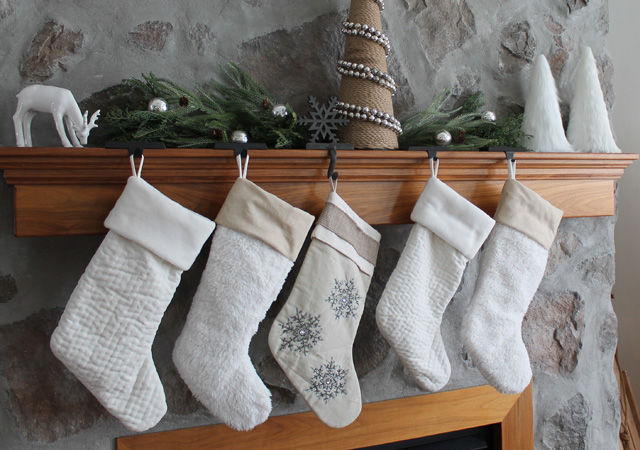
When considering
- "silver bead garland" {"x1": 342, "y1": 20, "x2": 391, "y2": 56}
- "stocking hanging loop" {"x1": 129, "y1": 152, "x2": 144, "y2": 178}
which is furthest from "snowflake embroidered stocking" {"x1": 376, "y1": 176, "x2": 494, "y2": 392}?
"stocking hanging loop" {"x1": 129, "y1": 152, "x2": 144, "y2": 178}

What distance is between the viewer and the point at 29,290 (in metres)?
0.94

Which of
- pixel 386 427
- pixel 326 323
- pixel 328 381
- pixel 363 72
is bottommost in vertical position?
pixel 386 427

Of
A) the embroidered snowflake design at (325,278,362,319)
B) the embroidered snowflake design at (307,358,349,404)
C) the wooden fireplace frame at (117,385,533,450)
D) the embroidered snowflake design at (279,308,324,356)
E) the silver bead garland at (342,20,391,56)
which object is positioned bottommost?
the wooden fireplace frame at (117,385,533,450)

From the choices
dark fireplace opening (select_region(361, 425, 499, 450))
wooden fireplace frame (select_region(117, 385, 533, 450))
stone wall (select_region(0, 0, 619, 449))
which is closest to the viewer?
stone wall (select_region(0, 0, 619, 449))

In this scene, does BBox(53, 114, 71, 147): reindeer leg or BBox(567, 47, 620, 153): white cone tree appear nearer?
BBox(53, 114, 71, 147): reindeer leg

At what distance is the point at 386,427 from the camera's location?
121 centimetres

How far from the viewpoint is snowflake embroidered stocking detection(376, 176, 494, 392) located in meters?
1.03

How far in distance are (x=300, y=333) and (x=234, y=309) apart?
15 cm

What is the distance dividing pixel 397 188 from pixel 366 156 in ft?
0.47

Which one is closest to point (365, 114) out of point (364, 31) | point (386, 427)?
point (364, 31)

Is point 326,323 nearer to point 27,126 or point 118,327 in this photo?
point 118,327

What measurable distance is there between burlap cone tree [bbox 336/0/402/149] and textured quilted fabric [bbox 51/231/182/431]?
19.3 inches

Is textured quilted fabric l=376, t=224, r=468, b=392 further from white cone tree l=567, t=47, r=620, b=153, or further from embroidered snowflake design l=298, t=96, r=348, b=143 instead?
white cone tree l=567, t=47, r=620, b=153

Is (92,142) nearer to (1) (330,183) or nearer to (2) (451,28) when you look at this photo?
(1) (330,183)
